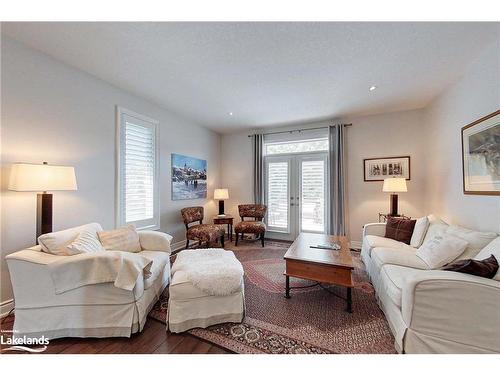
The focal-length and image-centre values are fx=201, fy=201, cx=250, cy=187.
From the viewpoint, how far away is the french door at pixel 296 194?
14.9ft

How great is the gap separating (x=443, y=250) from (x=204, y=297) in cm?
233

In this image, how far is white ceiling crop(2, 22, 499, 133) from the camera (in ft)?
6.05

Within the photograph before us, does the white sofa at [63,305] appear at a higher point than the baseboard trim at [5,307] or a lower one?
higher

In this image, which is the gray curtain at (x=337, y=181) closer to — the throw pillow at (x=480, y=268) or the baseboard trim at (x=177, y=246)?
the throw pillow at (x=480, y=268)

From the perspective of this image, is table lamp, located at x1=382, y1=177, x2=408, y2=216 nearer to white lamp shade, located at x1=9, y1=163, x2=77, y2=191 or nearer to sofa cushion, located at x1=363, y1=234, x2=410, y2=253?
sofa cushion, located at x1=363, y1=234, x2=410, y2=253

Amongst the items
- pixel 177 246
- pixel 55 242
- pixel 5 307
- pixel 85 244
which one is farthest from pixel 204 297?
pixel 177 246

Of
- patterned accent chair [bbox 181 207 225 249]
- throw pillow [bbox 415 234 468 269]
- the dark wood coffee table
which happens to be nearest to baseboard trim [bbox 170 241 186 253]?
patterned accent chair [bbox 181 207 225 249]

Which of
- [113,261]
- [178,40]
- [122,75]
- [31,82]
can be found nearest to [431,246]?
[113,261]

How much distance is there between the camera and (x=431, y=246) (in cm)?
213

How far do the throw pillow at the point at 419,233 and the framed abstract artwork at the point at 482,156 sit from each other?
1.92ft

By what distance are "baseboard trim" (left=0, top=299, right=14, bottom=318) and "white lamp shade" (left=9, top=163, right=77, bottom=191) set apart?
1137mm

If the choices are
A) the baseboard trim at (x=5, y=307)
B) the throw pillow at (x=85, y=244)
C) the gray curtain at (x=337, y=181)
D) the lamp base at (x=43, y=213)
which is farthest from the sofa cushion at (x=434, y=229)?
the baseboard trim at (x=5, y=307)
